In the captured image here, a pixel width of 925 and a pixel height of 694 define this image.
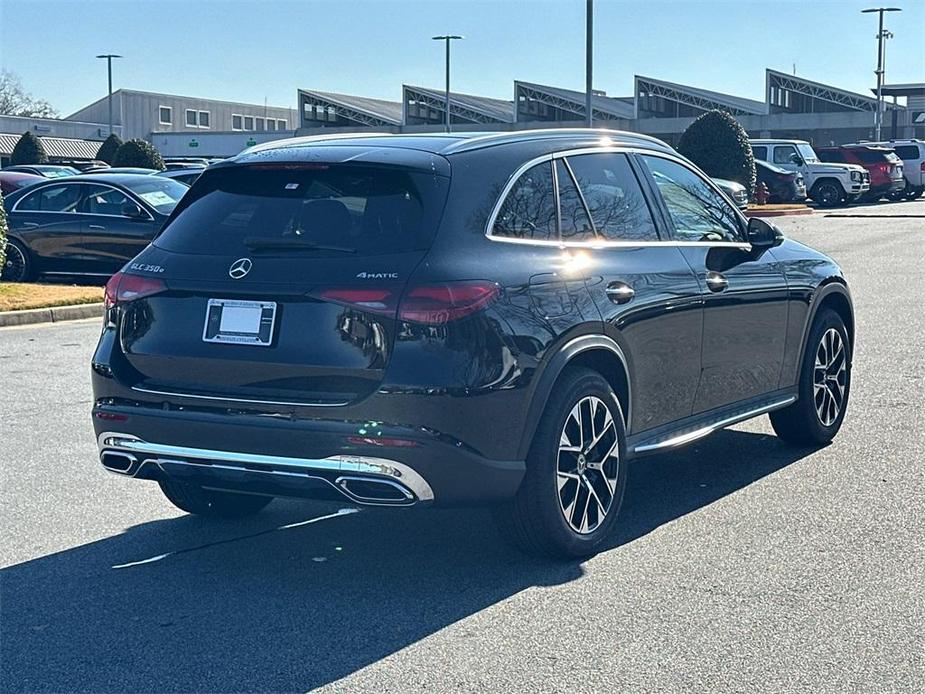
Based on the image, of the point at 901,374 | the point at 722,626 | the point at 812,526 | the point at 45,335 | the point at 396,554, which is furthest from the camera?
the point at 45,335

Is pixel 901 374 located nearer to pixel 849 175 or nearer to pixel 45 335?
pixel 45 335

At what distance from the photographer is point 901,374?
10297 millimetres

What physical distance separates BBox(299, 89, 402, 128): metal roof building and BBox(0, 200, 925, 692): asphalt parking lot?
85845 mm

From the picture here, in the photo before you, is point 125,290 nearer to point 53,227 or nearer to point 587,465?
point 587,465

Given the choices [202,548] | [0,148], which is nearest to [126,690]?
[202,548]

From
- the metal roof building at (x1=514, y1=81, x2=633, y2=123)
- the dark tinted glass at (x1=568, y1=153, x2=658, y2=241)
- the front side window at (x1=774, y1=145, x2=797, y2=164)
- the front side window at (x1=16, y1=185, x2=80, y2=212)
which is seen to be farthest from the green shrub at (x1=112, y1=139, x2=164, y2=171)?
the metal roof building at (x1=514, y1=81, x2=633, y2=123)

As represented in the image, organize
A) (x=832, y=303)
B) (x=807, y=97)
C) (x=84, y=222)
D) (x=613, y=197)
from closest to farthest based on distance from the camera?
(x=613, y=197)
(x=832, y=303)
(x=84, y=222)
(x=807, y=97)

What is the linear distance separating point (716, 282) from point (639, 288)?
78 cm

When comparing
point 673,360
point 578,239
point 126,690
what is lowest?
point 126,690

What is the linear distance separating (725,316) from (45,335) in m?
8.38

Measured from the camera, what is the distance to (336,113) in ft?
309

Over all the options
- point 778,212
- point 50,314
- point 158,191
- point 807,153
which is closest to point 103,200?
point 158,191

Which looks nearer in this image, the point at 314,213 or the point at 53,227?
the point at 314,213

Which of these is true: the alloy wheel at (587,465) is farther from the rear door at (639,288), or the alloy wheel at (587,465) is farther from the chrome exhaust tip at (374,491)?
the chrome exhaust tip at (374,491)
